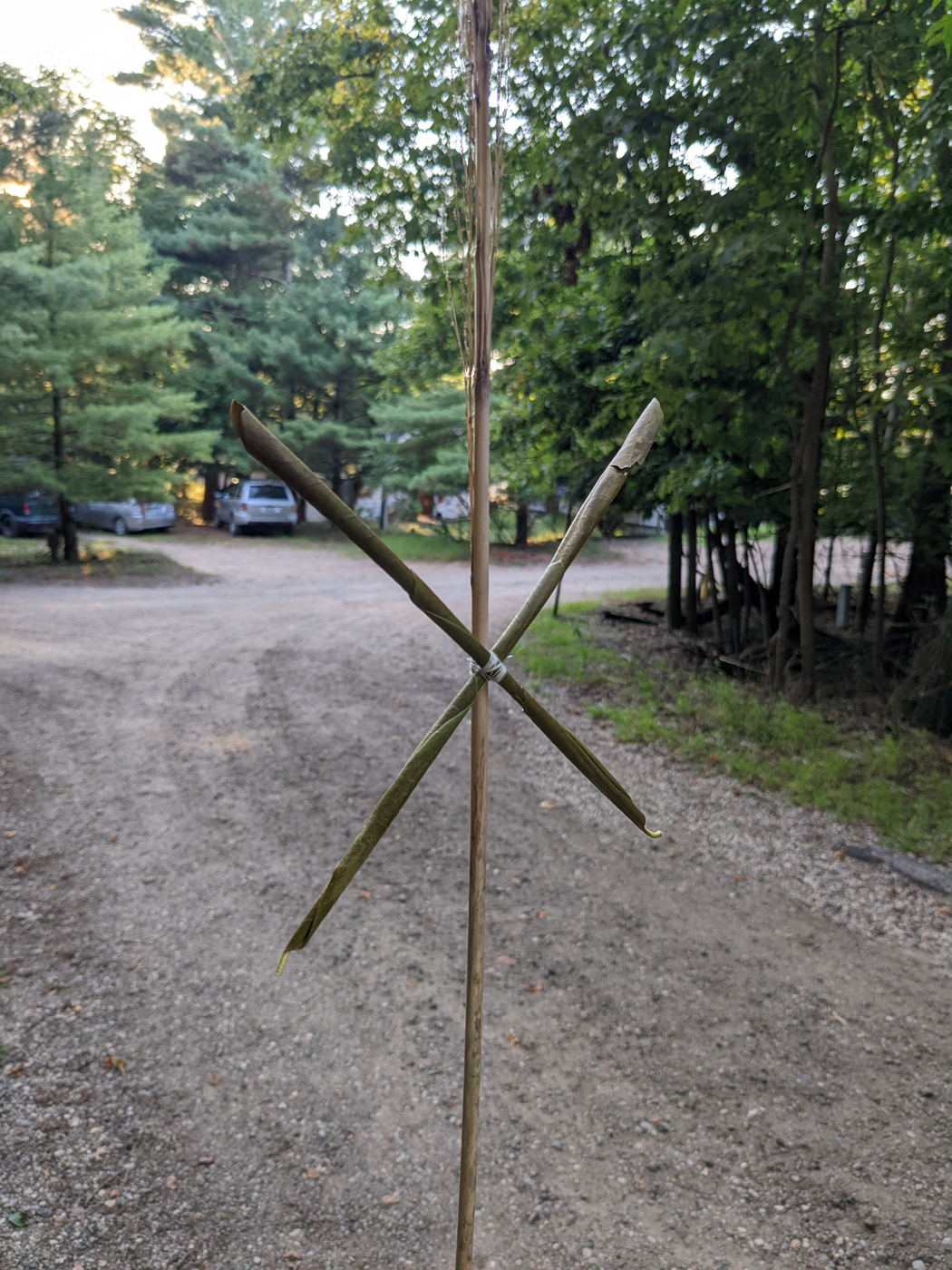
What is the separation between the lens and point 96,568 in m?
14.3

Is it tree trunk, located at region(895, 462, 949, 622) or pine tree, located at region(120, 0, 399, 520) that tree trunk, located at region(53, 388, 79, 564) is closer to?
pine tree, located at region(120, 0, 399, 520)

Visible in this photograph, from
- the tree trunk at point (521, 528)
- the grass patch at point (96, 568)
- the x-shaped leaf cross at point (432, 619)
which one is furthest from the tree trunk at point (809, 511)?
the tree trunk at point (521, 528)

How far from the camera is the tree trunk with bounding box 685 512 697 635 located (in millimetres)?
9320

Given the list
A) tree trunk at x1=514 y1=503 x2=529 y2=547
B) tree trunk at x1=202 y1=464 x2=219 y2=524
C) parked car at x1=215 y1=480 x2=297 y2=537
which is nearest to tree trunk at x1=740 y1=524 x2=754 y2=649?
tree trunk at x1=514 y1=503 x2=529 y2=547

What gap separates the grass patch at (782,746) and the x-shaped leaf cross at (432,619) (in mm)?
4327

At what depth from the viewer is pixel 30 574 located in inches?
527

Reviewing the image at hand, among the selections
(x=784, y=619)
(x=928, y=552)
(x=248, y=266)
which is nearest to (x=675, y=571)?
(x=784, y=619)

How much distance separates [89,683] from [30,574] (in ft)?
23.4

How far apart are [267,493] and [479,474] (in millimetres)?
20233

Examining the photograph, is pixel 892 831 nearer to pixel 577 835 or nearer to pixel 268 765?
pixel 577 835

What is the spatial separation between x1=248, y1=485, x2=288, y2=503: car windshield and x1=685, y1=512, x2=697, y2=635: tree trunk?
1327 cm

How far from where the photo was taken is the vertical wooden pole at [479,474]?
1.57m

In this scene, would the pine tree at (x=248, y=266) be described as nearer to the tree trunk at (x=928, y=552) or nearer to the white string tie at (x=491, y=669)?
the tree trunk at (x=928, y=552)

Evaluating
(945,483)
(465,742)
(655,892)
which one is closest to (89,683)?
(465,742)
